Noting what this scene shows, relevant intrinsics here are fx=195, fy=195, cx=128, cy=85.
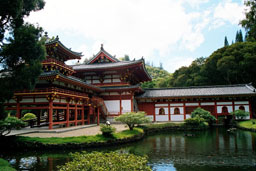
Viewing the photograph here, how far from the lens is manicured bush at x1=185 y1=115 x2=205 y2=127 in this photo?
23750 millimetres

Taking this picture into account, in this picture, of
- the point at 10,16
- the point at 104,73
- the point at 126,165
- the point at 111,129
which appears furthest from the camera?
the point at 104,73

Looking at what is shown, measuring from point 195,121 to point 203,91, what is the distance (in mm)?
8494

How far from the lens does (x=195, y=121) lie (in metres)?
23.7

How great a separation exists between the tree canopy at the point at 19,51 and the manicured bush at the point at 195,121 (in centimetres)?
1854

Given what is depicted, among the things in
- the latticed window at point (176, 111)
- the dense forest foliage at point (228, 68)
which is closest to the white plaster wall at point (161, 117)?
the latticed window at point (176, 111)

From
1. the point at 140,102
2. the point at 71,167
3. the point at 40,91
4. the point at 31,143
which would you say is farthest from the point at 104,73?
the point at 71,167

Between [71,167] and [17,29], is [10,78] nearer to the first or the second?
[17,29]

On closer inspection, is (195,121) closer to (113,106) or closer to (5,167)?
(113,106)

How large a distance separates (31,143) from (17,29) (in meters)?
7.46

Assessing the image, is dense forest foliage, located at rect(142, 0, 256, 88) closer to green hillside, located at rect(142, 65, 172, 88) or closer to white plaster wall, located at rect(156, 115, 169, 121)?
green hillside, located at rect(142, 65, 172, 88)

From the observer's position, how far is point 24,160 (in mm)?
10820

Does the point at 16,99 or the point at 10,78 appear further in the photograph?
the point at 16,99

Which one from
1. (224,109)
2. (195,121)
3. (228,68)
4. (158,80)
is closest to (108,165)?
(195,121)

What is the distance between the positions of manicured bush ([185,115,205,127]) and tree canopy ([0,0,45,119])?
18543 mm
